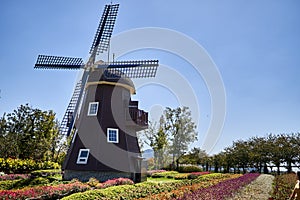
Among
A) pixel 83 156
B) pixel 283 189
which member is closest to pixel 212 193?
pixel 283 189

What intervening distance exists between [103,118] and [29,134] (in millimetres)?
11493

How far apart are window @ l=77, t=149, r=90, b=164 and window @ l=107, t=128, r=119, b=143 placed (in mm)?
1193

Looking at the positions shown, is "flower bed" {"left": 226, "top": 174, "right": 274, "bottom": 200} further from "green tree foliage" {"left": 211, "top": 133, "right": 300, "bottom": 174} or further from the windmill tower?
"green tree foliage" {"left": 211, "top": 133, "right": 300, "bottom": 174}

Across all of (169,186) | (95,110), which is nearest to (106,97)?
(95,110)

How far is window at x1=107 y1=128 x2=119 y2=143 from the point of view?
14205mm

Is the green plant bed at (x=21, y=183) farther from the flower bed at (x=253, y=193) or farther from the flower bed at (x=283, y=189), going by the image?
the flower bed at (x=283, y=189)

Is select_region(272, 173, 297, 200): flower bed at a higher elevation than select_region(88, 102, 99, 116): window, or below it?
below

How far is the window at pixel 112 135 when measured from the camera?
14205 millimetres

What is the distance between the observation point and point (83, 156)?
13.9 metres

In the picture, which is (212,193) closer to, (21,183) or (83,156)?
(83,156)

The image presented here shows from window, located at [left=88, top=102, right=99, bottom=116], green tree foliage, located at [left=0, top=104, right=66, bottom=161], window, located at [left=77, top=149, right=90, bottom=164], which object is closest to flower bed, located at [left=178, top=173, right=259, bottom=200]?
window, located at [left=77, top=149, right=90, bottom=164]

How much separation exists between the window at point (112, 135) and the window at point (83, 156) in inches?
47.0

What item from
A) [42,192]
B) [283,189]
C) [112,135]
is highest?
[112,135]

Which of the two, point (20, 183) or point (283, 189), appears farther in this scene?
point (20, 183)
